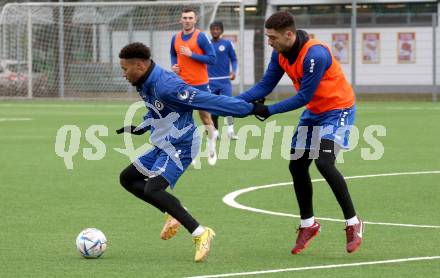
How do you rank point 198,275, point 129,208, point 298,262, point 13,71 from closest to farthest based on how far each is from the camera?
point 198,275
point 298,262
point 129,208
point 13,71

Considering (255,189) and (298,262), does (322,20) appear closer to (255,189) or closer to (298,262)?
(255,189)

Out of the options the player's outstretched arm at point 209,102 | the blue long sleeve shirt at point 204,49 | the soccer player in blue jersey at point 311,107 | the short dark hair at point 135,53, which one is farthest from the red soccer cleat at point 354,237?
the blue long sleeve shirt at point 204,49

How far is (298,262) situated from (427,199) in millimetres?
4258

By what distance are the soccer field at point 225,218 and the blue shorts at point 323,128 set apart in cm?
92

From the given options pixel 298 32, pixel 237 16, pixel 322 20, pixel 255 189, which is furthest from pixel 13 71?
pixel 298 32

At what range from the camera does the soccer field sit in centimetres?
892

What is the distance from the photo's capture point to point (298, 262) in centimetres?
914

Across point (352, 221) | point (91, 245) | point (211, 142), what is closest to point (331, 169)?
point (352, 221)

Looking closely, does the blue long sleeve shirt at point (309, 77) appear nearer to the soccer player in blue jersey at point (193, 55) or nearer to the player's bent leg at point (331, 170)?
the player's bent leg at point (331, 170)

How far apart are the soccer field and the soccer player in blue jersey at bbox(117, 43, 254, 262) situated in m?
0.41

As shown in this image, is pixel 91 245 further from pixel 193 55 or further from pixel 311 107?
pixel 193 55

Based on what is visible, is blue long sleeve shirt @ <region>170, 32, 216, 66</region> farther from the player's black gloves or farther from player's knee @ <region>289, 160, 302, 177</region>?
the player's black gloves

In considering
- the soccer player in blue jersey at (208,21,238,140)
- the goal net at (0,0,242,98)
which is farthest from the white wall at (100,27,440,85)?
the soccer player in blue jersey at (208,21,238,140)

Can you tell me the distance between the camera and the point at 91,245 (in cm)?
931
